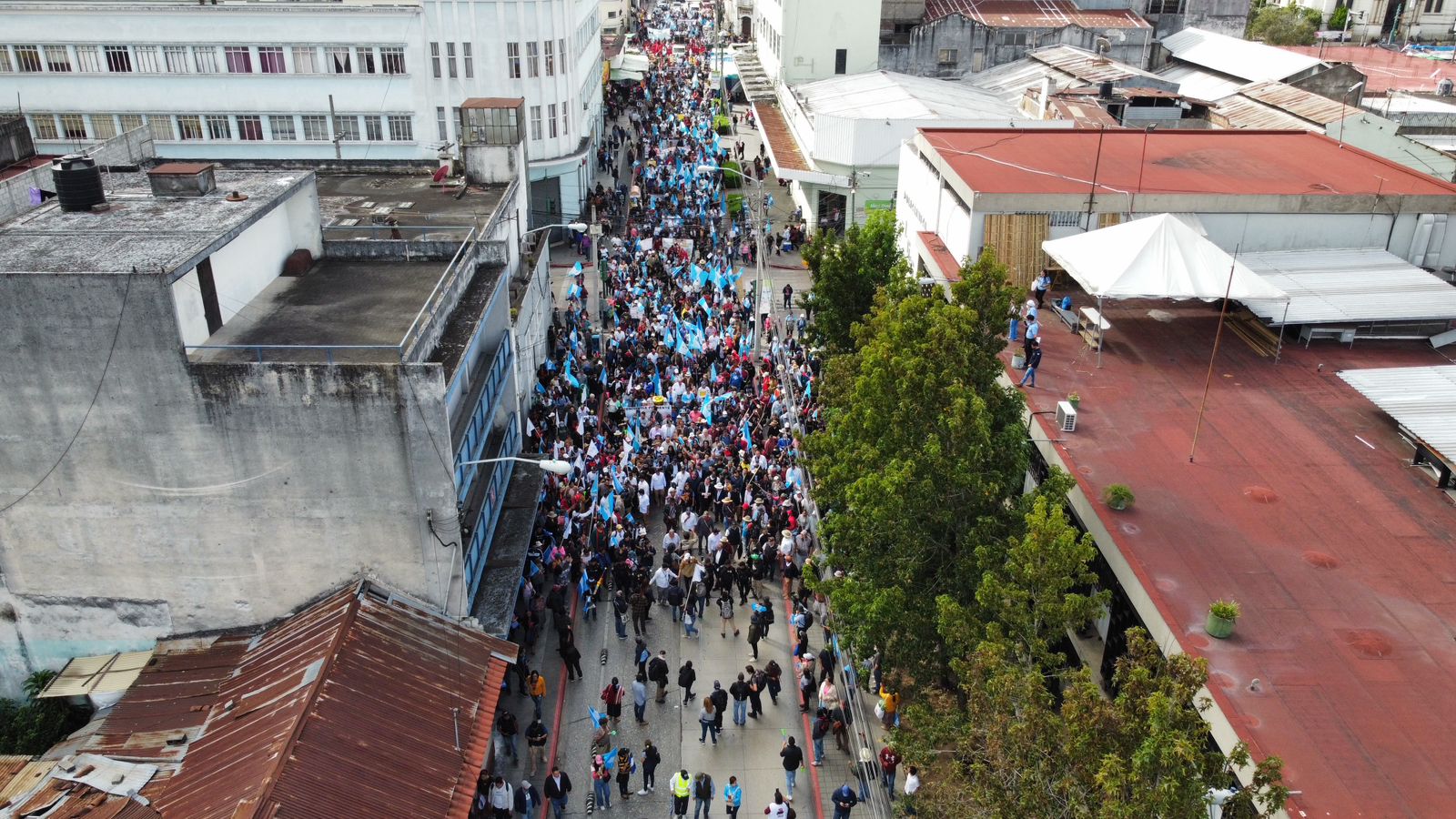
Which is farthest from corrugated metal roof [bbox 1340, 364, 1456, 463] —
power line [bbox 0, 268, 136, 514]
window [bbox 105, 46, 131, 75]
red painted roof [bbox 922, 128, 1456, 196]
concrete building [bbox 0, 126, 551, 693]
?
window [bbox 105, 46, 131, 75]

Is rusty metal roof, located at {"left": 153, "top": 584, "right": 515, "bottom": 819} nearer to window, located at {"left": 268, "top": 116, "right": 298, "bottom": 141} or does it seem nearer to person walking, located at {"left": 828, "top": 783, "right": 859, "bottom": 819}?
person walking, located at {"left": 828, "top": 783, "right": 859, "bottom": 819}

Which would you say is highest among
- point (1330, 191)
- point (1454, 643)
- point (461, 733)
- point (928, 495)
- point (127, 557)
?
point (1330, 191)

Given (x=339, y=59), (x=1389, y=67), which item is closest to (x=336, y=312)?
(x=339, y=59)

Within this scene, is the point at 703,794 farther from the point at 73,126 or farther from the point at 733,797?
the point at 73,126

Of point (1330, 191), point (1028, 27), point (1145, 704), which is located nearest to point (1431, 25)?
point (1028, 27)

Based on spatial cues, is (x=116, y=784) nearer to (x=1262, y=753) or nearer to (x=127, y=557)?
(x=127, y=557)
